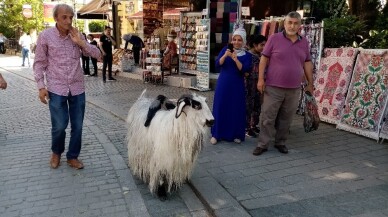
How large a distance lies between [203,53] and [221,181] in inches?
269

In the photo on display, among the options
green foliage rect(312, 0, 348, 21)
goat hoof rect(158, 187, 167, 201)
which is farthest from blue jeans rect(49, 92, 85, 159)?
green foliage rect(312, 0, 348, 21)

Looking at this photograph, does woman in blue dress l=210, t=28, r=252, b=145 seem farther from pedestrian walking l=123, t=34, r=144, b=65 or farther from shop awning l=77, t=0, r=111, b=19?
shop awning l=77, t=0, r=111, b=19

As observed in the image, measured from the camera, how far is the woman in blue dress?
530 cm

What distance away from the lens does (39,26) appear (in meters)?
31.6

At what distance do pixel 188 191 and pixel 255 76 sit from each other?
8.32ft

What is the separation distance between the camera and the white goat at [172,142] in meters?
3.54

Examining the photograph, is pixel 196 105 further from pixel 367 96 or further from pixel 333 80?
pixel 333 80

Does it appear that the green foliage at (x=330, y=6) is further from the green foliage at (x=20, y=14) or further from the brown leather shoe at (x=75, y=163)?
the green foliage at (x=20, y=14)

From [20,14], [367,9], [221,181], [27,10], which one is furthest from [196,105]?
[20,14]

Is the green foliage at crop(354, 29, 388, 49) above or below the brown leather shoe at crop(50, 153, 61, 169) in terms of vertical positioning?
above

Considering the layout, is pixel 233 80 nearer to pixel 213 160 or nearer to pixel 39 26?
pixel 213 160

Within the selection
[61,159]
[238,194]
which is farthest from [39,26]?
[238,194]

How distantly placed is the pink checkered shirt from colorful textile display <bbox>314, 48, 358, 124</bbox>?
14.6 feet

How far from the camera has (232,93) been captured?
5504 millimetres
